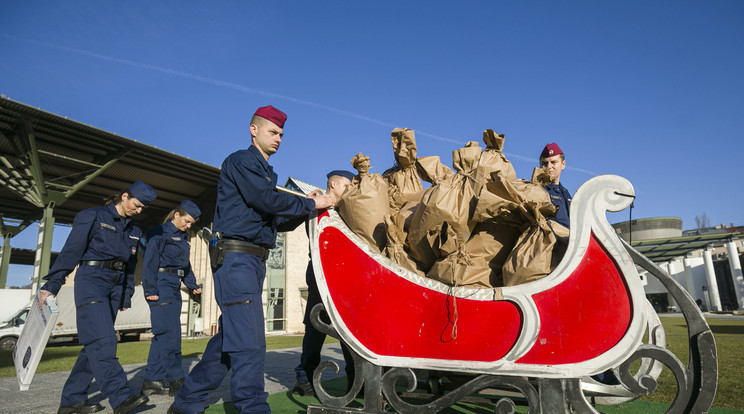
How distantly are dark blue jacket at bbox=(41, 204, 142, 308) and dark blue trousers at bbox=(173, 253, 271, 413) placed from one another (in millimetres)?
1390

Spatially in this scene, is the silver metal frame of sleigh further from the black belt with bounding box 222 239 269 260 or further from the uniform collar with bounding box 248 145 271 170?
the uniform collar with bounding box 248 145 271 170

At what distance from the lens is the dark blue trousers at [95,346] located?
278cm

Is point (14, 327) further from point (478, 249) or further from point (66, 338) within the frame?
point (478, 249)

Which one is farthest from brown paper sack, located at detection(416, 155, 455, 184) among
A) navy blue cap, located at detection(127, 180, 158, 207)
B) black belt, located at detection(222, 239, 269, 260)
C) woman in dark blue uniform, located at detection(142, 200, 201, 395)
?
woman in dark blue uniform, located at detection(142, 200, 201, 395)

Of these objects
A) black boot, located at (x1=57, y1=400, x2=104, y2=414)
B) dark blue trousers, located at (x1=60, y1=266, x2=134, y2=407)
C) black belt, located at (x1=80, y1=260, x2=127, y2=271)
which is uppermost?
black belt, located at (x1=80, y1=260, x2=127, y2=271)

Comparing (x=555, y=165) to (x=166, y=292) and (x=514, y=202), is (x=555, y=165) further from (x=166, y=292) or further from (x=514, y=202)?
(x=166, y=292)

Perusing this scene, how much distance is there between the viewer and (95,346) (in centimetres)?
285

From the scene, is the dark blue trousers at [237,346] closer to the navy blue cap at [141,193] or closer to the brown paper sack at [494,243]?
the brown paper sack at [494,243]

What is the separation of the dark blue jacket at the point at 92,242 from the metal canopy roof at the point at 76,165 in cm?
1165

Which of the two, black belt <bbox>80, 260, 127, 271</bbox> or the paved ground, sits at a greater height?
black belt <bbox>80, 260, 127, 271</bbox>

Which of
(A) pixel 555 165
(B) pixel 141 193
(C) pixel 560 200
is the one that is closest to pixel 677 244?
(A) pixel 555 165

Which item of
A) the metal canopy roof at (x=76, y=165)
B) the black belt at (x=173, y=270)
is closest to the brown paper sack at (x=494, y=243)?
the black belt at (x=173, y=270)

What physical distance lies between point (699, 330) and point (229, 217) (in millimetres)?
2433

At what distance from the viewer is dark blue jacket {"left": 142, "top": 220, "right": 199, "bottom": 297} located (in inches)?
163
